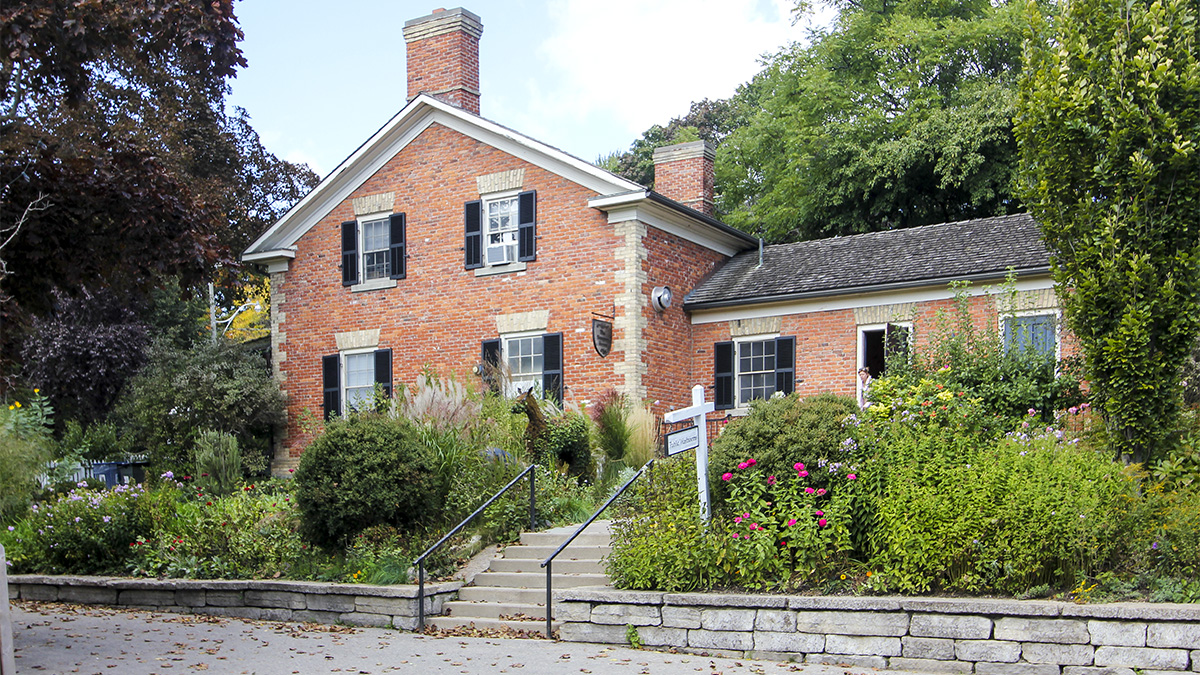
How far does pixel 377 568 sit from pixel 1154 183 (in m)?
7.77

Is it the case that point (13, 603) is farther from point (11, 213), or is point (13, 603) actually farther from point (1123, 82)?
point (1123, 82)

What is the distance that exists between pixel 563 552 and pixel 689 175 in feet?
40.2

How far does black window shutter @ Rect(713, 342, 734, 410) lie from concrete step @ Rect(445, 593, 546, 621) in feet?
30.5

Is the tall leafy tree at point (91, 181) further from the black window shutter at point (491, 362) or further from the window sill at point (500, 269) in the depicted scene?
the window sill at point (500, 269)

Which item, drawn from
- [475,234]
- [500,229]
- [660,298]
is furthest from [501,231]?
[660,298]

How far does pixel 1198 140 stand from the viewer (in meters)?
9.22

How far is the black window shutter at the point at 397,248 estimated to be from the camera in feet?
67.4

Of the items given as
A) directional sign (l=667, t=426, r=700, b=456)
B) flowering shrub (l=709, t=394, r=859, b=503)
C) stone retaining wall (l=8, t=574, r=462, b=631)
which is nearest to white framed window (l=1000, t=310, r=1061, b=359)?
flowering shrub (l=709, t=394, r=859, b=503)

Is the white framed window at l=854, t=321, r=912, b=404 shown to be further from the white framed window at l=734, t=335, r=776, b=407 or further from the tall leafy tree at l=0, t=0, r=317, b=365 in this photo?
the tall leafy tree at l=0, t=0, r=317, b=365

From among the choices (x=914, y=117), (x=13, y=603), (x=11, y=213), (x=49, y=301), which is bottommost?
(x=13, y=603)

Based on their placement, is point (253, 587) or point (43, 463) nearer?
point (253, 587)

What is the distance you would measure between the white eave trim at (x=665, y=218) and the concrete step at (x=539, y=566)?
8339 millimetres

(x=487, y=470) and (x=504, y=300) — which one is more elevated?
(x=504, y=300)

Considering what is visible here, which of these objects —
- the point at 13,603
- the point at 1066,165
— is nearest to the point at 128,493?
the point at 13,603
